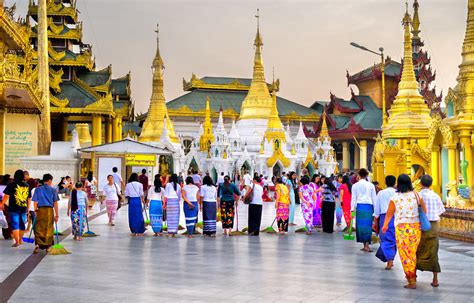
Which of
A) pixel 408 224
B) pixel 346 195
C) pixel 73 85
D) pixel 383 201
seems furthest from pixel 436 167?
pixel 73 85

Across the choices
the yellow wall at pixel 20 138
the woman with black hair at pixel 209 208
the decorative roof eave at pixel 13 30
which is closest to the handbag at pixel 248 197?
the woman with black hair at pixel 209 208

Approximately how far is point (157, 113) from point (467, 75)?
110ft

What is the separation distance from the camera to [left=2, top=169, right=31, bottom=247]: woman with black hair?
43.2ft

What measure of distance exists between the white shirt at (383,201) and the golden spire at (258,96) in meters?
41.5

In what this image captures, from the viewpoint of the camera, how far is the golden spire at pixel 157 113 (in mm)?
47344

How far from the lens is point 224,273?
970 centimetres

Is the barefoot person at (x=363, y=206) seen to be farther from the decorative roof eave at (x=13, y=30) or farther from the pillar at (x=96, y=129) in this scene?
the pillar at (x=96, y=129)

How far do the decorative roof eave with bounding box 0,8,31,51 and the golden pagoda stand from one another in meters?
12.4

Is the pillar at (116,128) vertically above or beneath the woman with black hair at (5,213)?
above

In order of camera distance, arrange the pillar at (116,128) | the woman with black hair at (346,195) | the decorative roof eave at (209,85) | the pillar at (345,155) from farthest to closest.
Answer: the decorative roof eave at (209,85) < the pillar at (345,155) < the pillar at (116,128) < the woman with black hair at (346,195)

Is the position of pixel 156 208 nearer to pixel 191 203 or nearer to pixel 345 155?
pixel 191 203

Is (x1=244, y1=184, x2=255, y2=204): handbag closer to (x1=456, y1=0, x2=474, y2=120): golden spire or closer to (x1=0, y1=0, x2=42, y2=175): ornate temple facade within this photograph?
(x1=456, y1=0, x2=474, y2=120): golden spire

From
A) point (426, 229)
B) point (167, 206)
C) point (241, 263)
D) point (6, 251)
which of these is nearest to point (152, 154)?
point (167, 206)

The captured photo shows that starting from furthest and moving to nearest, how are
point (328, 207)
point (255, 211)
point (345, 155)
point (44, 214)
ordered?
point (345, 155)
point (328, 207)
point (255, 211)
point (44, 214)
